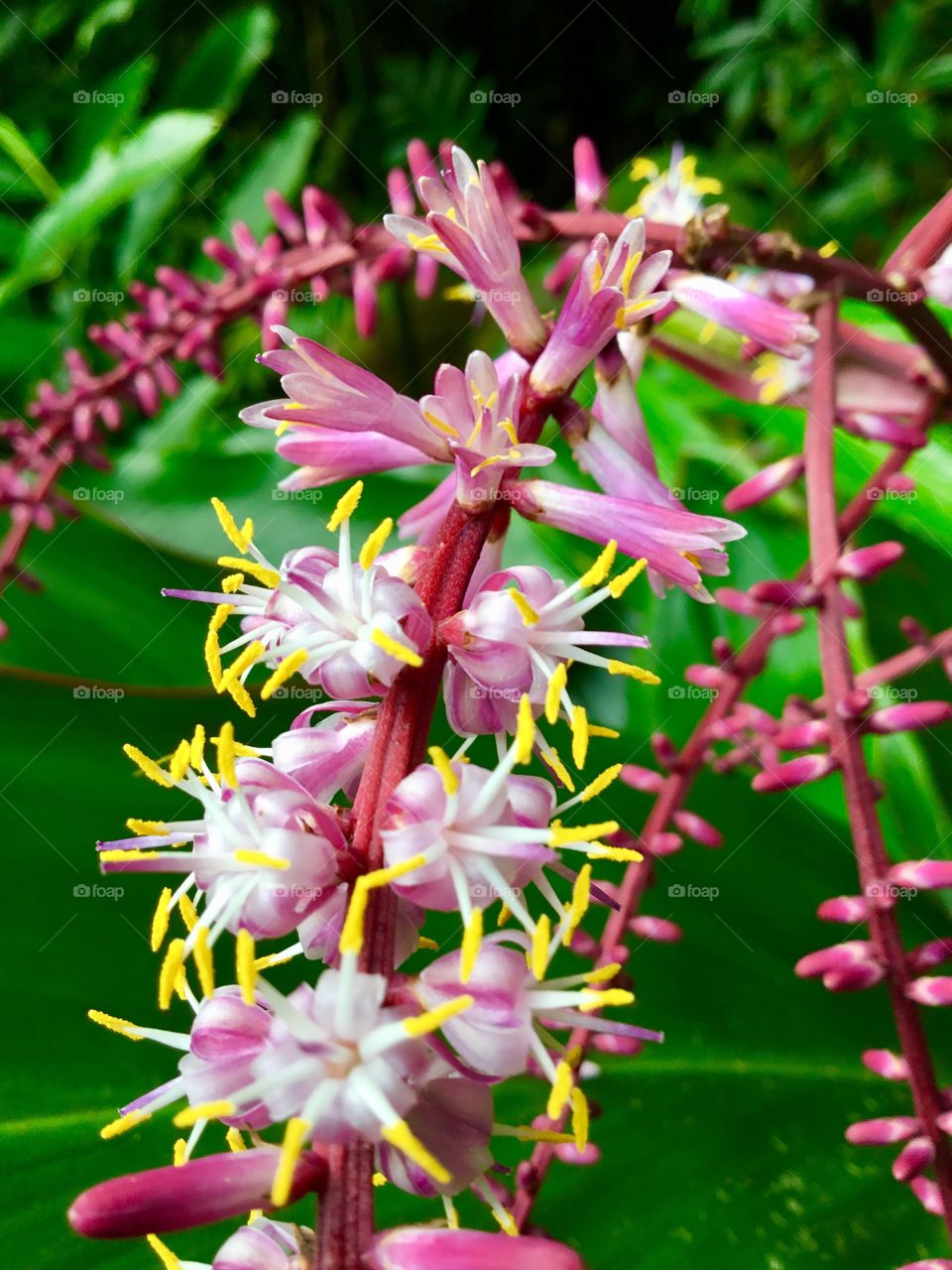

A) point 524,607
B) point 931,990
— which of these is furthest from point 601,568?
point 931,990

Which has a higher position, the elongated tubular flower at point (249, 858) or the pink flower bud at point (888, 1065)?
the elongated tubular flower at point (249, 858)

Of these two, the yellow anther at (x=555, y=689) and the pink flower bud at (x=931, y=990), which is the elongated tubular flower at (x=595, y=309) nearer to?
the yellow anther at (x=555, y=689)

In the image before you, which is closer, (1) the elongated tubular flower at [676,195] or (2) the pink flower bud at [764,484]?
(2) the pink flower bud at [764,484]

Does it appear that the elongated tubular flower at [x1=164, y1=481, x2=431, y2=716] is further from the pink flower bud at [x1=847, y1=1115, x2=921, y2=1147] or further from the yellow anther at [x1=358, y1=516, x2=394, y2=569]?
the pink flower bud at [x1=847, y1=1115, x2=921, y2=1147]

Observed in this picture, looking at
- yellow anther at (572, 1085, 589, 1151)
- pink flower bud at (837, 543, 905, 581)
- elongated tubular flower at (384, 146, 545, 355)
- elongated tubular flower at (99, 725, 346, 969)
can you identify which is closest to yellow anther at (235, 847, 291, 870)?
elongated tubular flower at (99, 725, 346, 969)

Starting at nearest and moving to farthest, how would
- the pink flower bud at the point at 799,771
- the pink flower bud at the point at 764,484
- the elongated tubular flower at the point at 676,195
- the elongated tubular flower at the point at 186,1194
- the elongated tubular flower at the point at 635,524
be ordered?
1. the elongated tubular flower at the point at 186,1194
2. the elongated tubular flower at the point at 635,524
3. the pink flower bud at the point at 799,771
4. the pink flower bud at the point at 764,484
5. the elongated tubular flower at the point at 676,195

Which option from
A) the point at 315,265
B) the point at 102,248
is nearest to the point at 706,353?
the point at 315,265

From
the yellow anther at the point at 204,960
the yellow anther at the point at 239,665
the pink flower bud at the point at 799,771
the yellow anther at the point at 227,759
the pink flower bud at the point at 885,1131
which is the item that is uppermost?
the yellow anther at the point at 239,665

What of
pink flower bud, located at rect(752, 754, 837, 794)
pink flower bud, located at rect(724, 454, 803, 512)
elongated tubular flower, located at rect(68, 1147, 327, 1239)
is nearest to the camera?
elongated tubular flower, located at rect(68, 1147, 327, 1239)

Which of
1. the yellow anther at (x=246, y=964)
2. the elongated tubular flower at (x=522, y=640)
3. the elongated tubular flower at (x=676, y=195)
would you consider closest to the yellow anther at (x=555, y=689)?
the elongated tubular flower at (x=522, y=640)
